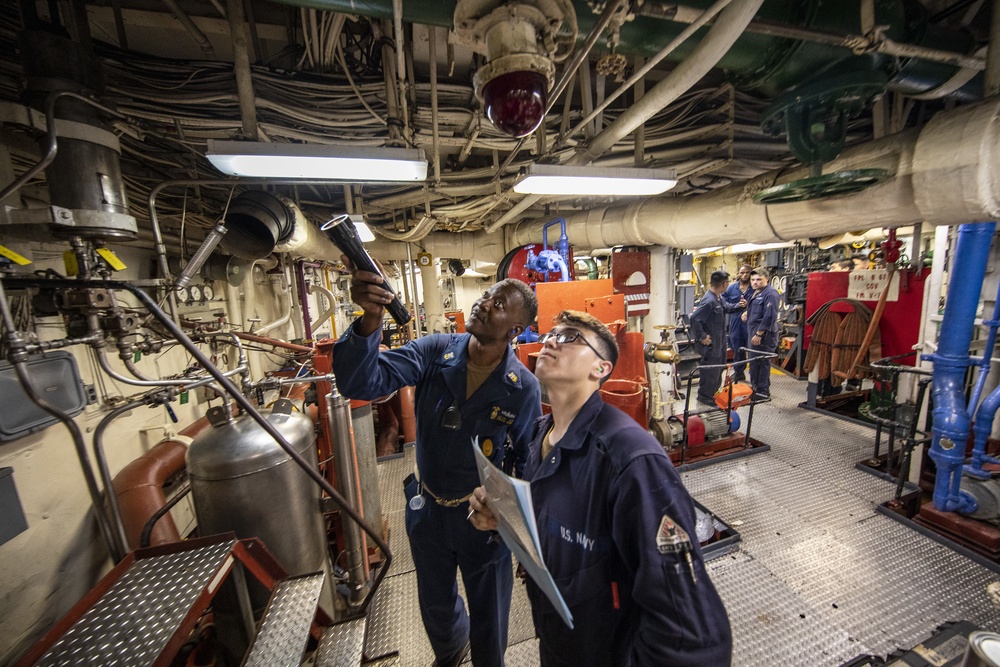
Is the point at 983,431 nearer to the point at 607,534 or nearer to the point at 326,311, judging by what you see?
the point at 607,534

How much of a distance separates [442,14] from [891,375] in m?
4.95

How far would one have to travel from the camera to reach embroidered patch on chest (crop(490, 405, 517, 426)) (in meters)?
2.02

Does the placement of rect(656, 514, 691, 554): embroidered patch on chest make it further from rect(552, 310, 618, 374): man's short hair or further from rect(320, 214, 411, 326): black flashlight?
rect(320, 214, 411, 326): black flashlight

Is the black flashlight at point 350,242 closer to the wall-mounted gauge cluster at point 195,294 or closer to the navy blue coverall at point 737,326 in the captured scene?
the wall-mounted gauge cluster at point 195,294

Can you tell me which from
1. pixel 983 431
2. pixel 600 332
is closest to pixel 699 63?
pixel 600 332

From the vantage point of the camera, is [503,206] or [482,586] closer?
[482,586]

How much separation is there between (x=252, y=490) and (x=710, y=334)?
655 centimetres

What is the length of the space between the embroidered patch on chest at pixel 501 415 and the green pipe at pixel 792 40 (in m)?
1.83

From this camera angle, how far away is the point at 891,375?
366cm

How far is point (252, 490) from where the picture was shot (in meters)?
2.10

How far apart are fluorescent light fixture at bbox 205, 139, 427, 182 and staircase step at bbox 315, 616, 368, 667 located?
250 cm

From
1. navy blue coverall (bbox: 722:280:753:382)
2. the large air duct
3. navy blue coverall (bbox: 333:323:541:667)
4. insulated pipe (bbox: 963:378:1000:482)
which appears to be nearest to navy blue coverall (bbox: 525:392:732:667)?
navy blue coverall (bbox: 333:323:541:667)

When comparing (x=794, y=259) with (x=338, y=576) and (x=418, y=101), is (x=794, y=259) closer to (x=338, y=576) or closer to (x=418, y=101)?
(x=418, y=101)

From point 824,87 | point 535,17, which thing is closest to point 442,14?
point 535,17
